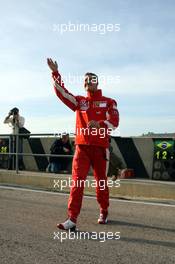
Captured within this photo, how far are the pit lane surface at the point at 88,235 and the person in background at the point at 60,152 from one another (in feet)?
12.1

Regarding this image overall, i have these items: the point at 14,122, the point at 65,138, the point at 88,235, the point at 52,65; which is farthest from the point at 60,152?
the point at 88,235

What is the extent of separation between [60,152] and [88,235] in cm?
643

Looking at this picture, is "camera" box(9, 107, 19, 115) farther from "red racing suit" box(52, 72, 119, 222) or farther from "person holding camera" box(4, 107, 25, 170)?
"red racing suit" box(52, 72, 119, 222)

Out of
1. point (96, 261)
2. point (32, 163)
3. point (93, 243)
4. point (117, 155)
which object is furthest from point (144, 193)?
point (32, 163)

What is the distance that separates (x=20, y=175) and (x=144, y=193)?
3.40 meters

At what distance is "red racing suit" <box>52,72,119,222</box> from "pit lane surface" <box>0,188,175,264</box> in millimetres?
625

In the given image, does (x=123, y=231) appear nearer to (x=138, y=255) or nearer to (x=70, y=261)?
(x=138, y=255)

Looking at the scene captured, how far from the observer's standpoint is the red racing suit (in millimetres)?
6148

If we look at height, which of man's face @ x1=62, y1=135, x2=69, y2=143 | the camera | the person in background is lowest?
the person in background

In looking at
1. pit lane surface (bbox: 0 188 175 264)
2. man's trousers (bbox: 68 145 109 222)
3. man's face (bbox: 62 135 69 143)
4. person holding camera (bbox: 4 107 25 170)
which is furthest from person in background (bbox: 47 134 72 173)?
man's trousers (bbox: 68 145 109 222)

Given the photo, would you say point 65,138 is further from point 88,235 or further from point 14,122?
point 88,235

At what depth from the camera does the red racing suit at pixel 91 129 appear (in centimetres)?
615

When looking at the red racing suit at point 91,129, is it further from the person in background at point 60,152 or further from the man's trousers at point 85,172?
the person in background at point 60,152

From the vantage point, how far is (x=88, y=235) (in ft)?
18.5
